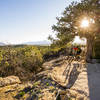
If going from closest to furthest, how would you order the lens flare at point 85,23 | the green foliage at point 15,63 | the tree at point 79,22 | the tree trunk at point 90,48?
the green foliage at point 15,63
the tree at point 79,22
the lens flare at point 85,23
the tree trunk at point 90,48

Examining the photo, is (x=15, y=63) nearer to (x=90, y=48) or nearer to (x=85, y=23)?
(x=85, y=23)

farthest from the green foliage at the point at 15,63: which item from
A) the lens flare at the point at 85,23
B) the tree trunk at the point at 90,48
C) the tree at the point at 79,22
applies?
the tree trunk at the point at 90,48

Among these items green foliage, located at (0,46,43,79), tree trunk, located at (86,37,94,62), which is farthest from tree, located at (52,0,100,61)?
green foliage, located at (0,46,43,79)

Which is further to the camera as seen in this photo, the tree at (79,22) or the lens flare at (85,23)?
the lens flare at (85,23)

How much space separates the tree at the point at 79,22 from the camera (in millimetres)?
7633

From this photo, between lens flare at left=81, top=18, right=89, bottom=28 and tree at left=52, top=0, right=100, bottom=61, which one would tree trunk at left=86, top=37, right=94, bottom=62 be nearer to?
tree at left=52, top=0, right=100, bottom=61

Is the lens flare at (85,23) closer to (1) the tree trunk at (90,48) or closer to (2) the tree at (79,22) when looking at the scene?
(2) the tree at (79,22)

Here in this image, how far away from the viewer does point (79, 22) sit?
8.49 m

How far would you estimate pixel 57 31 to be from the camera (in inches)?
373

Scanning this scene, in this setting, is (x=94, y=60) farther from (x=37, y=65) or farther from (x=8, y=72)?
(x=8, y=72)

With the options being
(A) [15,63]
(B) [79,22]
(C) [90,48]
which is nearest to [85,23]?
(B) [79,22]

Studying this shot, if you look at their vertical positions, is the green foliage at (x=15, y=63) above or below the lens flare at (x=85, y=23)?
below

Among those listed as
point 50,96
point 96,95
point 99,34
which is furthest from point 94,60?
point 50,96

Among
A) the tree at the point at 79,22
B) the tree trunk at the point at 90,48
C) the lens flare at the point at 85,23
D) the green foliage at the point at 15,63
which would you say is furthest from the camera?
the tree trunk at the point at 90,48
